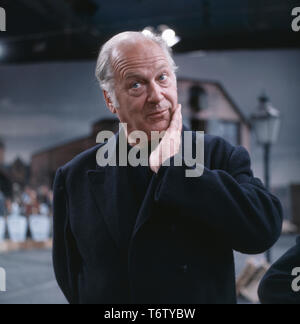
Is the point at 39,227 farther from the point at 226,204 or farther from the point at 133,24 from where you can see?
the point at 226,204

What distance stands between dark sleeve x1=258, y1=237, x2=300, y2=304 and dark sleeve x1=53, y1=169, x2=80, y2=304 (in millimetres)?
533

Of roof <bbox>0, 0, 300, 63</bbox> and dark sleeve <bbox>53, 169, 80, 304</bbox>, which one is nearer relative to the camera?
dark sleeve <bbox>53, 169, 80, 304</bbox>

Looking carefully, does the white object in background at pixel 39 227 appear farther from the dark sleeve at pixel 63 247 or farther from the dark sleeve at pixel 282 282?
the dark sleeve at pixel 282 282

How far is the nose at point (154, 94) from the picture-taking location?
866 mm

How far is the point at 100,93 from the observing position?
8.23 meters

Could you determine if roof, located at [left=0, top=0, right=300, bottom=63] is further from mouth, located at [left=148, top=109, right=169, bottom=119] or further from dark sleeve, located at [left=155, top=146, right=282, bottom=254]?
dark sleeve, located at [left=155, top=146, right=282, bottom=254]

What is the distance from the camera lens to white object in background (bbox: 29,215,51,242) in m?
7.78

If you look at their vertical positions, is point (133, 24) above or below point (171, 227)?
above

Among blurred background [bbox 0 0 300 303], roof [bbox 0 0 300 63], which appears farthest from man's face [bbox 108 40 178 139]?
roof [bbox 0 0 300 63]

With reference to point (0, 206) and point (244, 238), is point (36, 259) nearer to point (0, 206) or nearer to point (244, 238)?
point (0, 206)

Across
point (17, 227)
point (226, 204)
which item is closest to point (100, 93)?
point (17, 227)

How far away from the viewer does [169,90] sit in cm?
89

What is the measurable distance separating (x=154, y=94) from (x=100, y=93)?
24.8 ft
